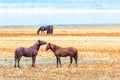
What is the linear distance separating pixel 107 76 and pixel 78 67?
3.45 m

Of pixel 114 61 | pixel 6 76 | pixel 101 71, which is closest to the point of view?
pixel 6 76

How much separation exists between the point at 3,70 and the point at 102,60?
22.2 ft

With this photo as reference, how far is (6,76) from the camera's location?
18.9 m

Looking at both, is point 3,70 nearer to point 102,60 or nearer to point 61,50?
point 61,50

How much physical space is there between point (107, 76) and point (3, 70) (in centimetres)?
474

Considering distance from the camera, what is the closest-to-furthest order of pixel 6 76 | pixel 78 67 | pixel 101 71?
pixel 6 76
pixel 101 71
pixel 78 67

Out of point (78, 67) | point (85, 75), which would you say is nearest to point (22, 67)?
point (78, 67)

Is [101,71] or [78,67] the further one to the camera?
[78,67]

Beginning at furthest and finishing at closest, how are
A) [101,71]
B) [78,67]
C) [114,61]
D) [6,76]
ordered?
[114,61] → [78,67] → [101,71] → [6,76]

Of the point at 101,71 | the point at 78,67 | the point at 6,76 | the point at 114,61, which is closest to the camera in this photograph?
the point at 6,76

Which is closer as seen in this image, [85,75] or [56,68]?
→ [85,75]

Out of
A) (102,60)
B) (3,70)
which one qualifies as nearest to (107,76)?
(3,70)

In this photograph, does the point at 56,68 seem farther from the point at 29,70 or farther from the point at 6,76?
the point at 6,76

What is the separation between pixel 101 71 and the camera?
20641 millimetres
